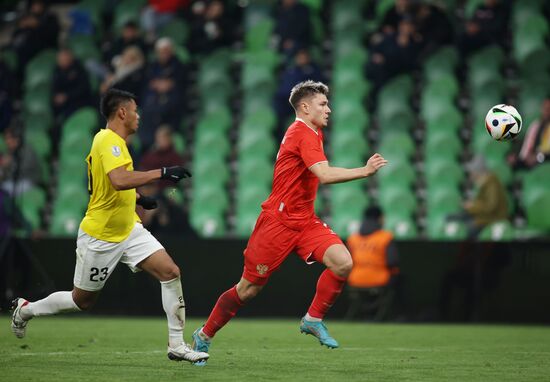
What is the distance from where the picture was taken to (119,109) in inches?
333

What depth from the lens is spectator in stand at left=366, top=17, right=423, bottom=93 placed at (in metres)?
17.1

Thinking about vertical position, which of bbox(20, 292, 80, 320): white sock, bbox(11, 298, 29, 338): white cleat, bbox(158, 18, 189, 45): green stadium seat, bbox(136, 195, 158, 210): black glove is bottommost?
bbox(11, 298, 29, 338): white cleat

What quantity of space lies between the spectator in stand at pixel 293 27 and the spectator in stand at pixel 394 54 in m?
1.18

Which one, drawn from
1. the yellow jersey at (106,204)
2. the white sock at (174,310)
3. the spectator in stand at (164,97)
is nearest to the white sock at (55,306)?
the yellow jersey at (106,204)

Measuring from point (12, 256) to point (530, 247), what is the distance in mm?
7040

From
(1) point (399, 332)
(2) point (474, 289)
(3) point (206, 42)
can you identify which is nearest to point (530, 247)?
(2) point (474, 289)

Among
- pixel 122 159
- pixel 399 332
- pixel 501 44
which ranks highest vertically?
pixel 501 44

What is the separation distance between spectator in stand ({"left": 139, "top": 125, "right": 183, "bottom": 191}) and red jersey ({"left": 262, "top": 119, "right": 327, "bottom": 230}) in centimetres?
739

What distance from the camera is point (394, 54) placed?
17.1m

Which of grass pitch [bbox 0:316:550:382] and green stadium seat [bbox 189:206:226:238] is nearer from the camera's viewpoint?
grass pitch [bbox 0:316:550:382]

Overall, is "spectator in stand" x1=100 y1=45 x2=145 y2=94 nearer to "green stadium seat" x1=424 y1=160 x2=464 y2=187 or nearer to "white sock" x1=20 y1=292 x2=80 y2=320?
"green stadium seat" x1=424 y1=160 x2=464 y2=187

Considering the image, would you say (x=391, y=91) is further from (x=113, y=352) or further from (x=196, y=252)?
(x=113, y=352)

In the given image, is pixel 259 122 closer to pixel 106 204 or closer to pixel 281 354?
pixel 281 354

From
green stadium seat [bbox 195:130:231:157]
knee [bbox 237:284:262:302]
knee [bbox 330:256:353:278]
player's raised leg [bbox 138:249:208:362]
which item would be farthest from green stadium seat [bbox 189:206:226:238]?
player's raised leg [bbox 138:249:208:362]
